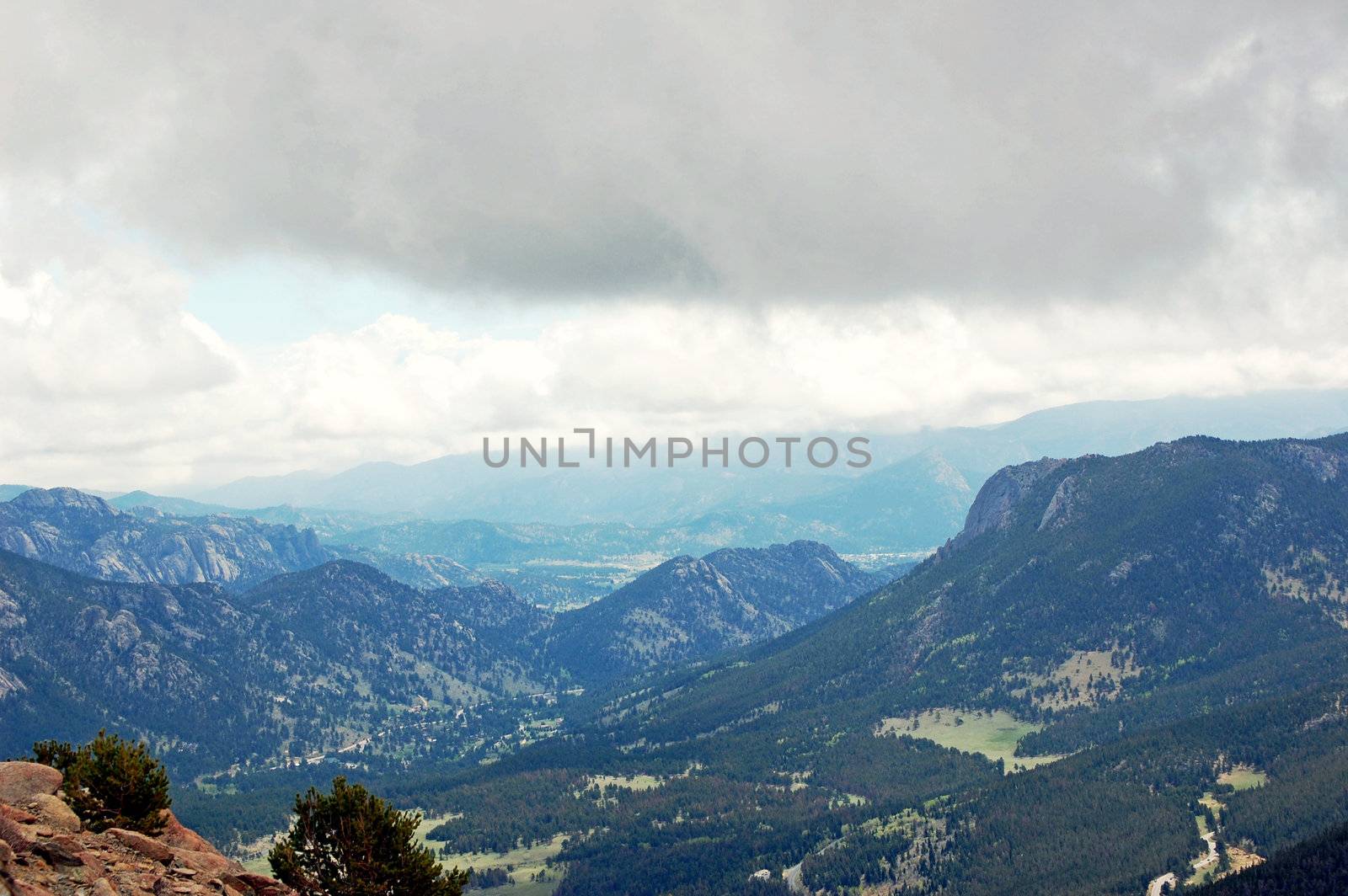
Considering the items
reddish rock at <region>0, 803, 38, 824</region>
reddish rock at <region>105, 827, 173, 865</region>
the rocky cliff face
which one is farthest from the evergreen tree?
reddish rock at <region>0, 803, 38, 824</region>

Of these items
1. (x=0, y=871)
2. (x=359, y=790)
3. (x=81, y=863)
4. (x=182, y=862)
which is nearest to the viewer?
(x=0, y=871)

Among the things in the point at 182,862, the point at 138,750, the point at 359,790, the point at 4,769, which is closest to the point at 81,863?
the point at 182,862

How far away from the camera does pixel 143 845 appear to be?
81125 mm

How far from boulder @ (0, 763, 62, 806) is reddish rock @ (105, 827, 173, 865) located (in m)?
7.37

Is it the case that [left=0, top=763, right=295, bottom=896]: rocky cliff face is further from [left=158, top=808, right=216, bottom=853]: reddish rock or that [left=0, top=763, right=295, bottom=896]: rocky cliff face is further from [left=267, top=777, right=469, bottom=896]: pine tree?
[left=267, top=777, right=469, bottom=896]: pine tree

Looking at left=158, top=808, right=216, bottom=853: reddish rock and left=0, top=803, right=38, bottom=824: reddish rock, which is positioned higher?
left=0, top=803, right=38, bottom=824: reddish rock

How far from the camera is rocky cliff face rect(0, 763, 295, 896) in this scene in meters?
69.1

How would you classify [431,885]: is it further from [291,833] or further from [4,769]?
[4,769]

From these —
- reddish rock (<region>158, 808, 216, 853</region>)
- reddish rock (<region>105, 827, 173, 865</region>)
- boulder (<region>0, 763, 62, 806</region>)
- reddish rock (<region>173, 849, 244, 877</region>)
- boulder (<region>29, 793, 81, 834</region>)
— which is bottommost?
reddish rock (<region>158, 808, 216, 853</region>)

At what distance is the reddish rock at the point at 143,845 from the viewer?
80625 mm

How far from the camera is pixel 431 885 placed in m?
107

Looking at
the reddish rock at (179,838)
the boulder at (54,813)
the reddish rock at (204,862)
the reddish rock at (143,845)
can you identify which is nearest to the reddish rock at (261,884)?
the reddish rock at (204,862)

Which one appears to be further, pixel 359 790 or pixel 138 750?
pixel 359 790

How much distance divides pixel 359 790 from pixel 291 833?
7649 millimetres
